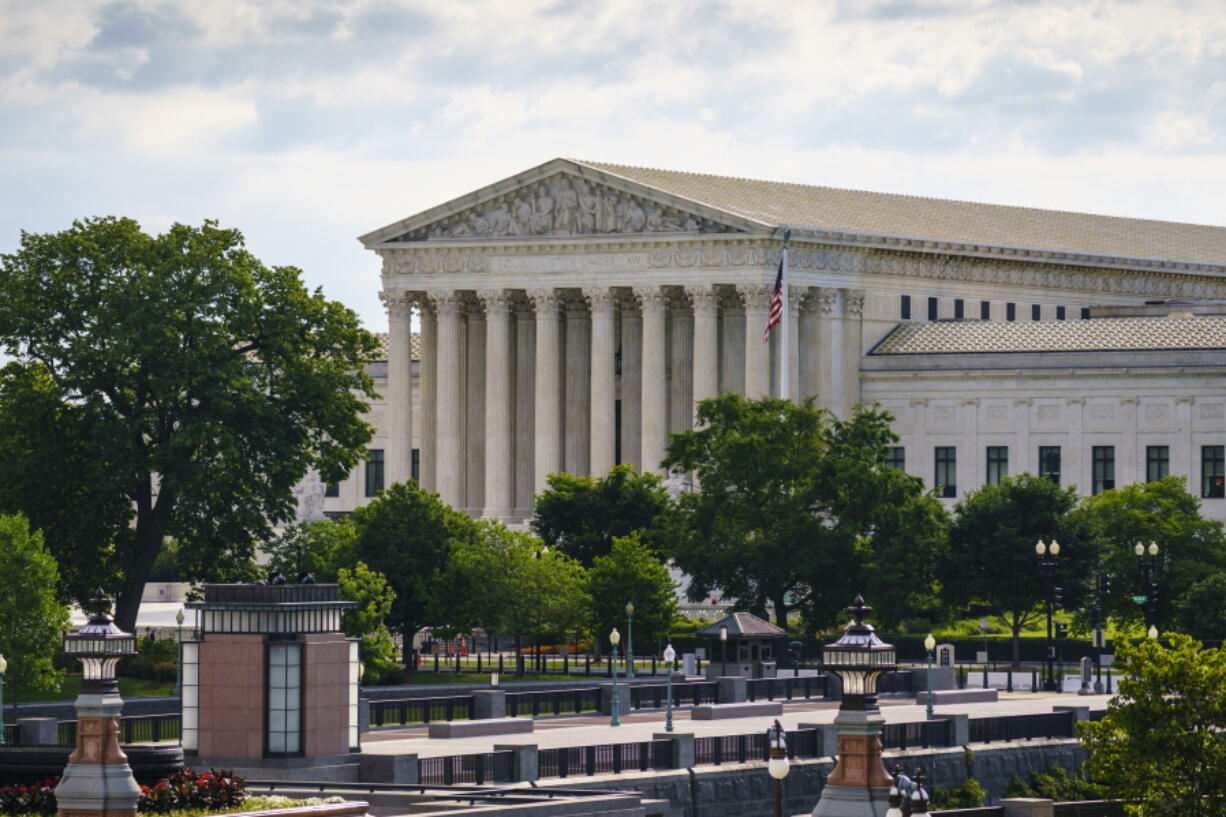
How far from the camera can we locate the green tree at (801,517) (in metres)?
129

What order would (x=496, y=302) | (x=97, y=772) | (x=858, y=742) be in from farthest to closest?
(x=496, y=302) → (x=858, y=742) → (x=97, y=772)

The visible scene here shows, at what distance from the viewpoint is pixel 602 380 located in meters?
163

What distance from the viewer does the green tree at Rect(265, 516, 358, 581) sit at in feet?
402

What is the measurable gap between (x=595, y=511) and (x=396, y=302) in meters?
28.9

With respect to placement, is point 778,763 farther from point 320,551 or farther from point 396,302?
point 396,302

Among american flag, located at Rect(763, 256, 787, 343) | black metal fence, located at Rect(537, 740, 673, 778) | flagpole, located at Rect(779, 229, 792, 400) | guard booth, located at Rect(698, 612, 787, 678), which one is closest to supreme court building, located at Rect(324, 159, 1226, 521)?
flagpole, located at Rect(779, 229, 792, 400)

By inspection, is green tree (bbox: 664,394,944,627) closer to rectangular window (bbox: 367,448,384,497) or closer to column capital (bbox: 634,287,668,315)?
column capital (bbox: 634,287,668,315)

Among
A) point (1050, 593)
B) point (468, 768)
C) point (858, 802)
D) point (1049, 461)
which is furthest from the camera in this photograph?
point (1049, 461)

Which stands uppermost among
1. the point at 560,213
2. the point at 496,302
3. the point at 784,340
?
the point at 560,213

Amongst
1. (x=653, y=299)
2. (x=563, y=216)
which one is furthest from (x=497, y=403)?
(x=653, y=299)

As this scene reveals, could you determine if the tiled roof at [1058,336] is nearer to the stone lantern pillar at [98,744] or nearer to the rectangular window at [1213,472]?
the rectangular window at [1213,472]

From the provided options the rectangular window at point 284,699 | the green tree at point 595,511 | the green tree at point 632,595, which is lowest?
the rectangular window at point 284,699

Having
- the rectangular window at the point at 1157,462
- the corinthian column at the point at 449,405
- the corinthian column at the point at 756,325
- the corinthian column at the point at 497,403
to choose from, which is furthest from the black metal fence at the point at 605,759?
the corinthian column at the point at 449,405

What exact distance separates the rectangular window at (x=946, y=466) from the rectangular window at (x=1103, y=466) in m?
7.37
